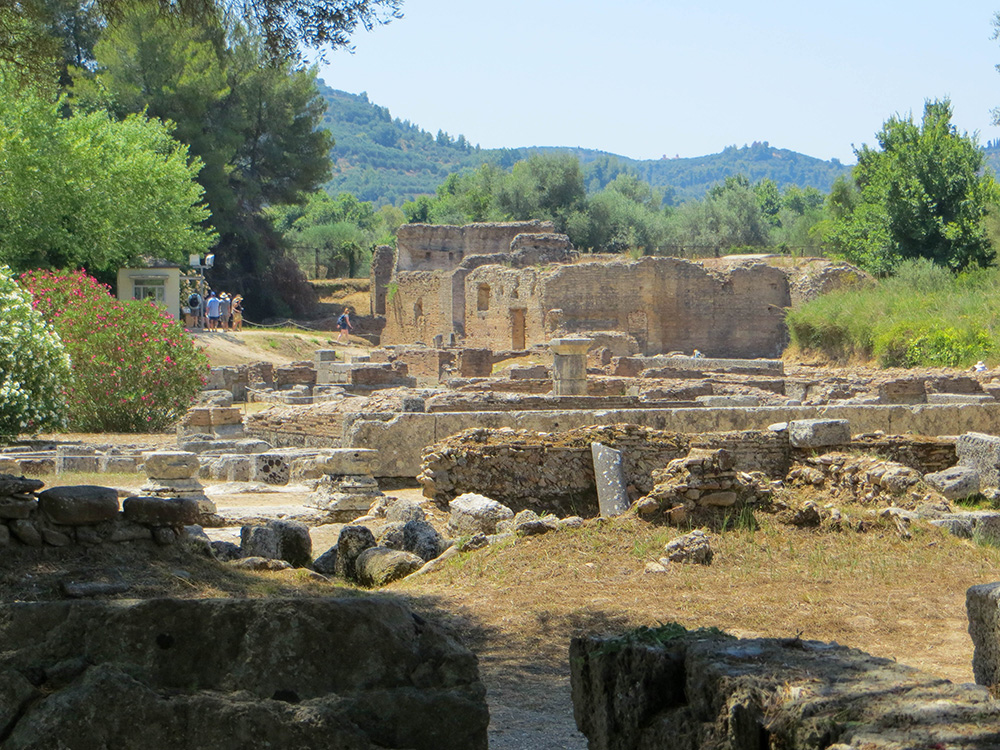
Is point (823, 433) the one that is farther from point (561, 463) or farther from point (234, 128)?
point (234, 128)

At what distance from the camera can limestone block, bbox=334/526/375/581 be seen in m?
8.17

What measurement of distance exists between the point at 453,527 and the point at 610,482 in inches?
59.2

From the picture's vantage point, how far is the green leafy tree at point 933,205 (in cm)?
3434

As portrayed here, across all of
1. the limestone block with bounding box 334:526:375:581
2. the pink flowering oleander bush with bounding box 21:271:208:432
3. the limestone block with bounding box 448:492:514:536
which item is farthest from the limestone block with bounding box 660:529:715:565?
the pink flowering oleander bush with bounding box 21:271:208:432

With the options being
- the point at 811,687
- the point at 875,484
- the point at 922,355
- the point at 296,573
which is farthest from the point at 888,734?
the point at 922,355

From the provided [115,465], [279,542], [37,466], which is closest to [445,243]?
[115,465]

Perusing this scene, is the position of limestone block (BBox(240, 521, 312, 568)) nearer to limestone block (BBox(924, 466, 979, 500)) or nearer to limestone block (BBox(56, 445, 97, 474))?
limestone block (BBox(924, 466, 979, 500))

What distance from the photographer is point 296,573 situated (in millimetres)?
7664

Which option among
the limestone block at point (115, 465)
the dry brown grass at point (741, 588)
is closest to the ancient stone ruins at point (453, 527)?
the limestone block at point (115, 465)

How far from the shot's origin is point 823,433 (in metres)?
10.3

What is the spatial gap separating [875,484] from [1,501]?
6.78 metres

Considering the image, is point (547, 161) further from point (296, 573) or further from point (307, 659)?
point (307, 659)

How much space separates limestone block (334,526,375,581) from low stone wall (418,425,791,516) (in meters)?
2.32

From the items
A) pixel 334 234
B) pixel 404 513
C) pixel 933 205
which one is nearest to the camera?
pixel 404 513
